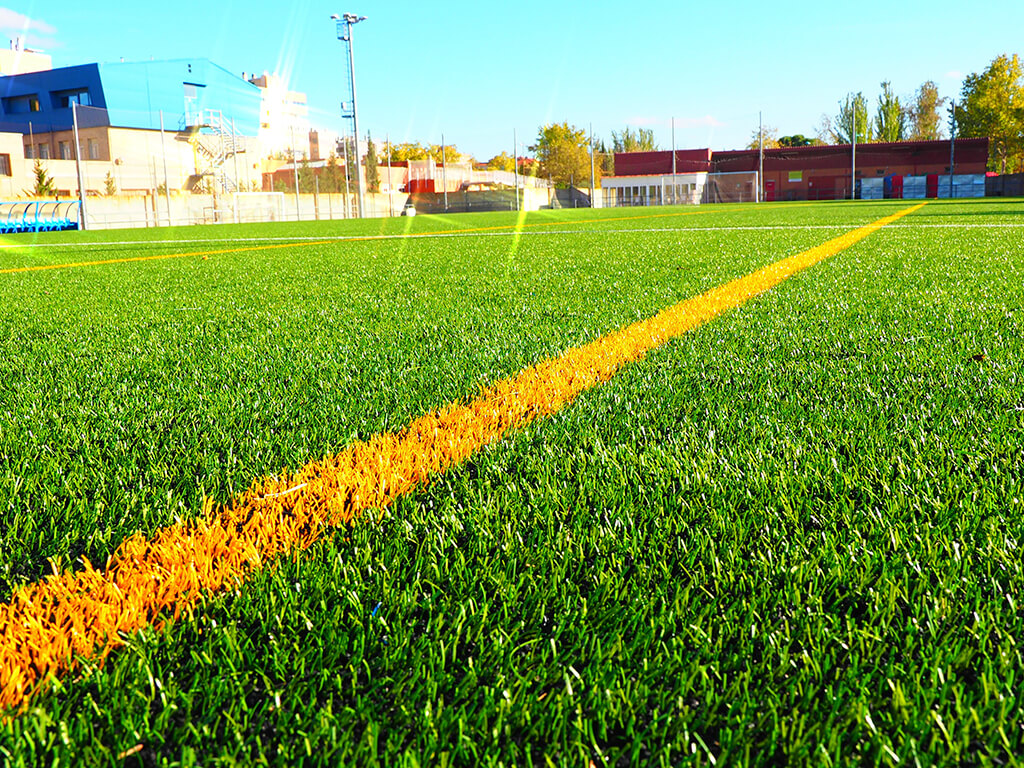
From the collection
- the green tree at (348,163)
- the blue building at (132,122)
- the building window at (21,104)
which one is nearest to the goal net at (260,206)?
the blue building at (132,122)

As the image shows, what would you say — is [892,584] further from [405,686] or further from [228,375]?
[228,375]

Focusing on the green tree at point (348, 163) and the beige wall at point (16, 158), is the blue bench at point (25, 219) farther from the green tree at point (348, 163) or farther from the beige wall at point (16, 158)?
the green tree at point (348, 163)

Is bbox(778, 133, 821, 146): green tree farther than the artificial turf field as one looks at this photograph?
Yes

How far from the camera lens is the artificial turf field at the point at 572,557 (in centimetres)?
81

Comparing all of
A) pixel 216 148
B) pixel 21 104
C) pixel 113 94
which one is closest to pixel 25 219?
pixel 216 148

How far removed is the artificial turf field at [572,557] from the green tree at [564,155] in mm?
71714

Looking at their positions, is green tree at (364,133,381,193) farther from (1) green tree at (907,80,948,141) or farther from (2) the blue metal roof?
(1) green tree at (907,80,948,141)

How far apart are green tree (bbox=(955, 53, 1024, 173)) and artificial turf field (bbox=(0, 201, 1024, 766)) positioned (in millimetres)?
56340

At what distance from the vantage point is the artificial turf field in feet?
2.67

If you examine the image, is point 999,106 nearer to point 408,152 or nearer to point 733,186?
point 733,186

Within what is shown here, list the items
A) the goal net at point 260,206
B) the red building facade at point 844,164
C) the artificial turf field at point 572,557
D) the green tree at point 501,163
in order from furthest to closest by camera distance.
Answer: the green tree at point 501,163 → the red building facade at point 844,164 → the goal net at point 260,206 → the artificial turf field at point 572,557

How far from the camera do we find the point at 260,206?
39.5m

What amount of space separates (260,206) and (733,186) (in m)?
35.4

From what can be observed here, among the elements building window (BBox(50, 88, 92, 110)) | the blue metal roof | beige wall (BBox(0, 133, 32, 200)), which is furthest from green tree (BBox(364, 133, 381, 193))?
beige wall (BBox(0, 133, 32, 200))
